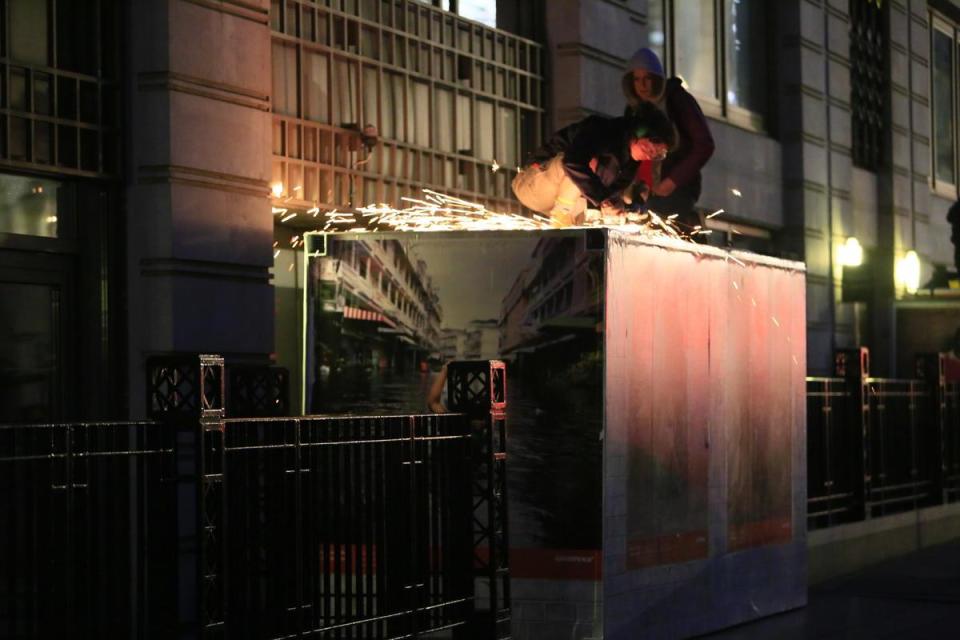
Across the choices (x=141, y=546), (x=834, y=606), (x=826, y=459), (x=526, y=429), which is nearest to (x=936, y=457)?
(x=826, y=459)

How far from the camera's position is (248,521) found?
28.6ft

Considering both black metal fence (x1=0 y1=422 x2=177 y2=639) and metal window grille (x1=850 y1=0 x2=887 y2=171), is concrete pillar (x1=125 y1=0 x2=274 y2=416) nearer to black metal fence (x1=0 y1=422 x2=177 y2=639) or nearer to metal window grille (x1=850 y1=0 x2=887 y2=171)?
black metal fence (x1=0 y1=422 x2=177 y2=639)

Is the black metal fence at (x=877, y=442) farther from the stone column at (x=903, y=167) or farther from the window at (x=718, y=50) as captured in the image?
the stone column at (x=903, y=167)

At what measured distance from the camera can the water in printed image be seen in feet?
37.1

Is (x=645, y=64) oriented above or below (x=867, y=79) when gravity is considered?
below

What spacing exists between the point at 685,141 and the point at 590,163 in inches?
73.0

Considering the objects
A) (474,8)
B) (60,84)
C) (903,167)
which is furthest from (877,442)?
(903,167)

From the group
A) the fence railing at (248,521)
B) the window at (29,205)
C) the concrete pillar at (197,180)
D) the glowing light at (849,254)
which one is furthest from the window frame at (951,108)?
the fence railing at (248,521)

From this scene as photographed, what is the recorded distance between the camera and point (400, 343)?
11.5 m

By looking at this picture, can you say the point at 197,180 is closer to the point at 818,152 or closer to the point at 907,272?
the point at 818,152

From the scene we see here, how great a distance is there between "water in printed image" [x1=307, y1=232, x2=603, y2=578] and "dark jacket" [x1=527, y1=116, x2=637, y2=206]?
1.88m

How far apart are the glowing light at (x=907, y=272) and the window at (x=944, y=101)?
10.5ft

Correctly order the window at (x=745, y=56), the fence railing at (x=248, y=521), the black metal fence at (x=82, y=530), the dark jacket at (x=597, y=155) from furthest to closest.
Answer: the window at (x=745, y=56) → the dark jacket at (x=597, y=155) → the fence railing at (x=248, y=521) → the black metal fence at (x=82, y=530)

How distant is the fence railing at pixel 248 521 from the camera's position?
760 centimetres
